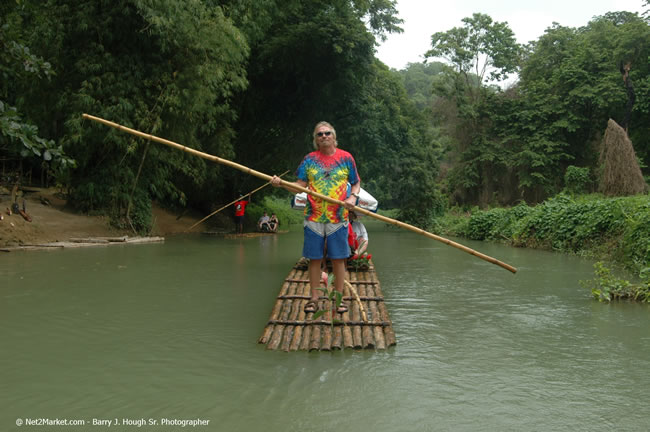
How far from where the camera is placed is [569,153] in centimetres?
2189

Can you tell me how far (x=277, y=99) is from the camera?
1769 cm

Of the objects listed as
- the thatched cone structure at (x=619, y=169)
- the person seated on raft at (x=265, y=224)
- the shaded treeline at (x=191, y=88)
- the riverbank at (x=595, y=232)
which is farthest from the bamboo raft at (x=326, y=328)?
the thatched cone structure at (x=619, y=169)

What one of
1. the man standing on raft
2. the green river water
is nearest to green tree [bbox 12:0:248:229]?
the green river water

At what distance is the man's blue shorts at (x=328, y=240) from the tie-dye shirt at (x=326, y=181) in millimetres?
55

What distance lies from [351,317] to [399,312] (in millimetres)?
986

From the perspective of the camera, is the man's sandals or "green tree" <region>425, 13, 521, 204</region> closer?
the man's sandals

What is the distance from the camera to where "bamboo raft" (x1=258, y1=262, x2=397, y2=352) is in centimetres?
366

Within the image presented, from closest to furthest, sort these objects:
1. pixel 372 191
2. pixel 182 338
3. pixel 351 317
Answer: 1. pixel 182 338
2. pixel 351 317
3. pixel 372 191

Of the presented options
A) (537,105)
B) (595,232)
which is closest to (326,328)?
(595,232)

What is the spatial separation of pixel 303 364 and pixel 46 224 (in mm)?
9480

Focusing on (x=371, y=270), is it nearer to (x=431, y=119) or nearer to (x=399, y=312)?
(x=399, y=312)

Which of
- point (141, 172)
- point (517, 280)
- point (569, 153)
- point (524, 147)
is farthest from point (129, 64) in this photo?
point (569, 153)

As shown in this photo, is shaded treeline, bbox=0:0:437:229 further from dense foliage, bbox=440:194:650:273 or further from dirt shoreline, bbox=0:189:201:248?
dense foliage, bbox=440:194:650:273

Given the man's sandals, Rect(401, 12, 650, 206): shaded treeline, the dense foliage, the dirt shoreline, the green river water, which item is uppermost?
Rect(401, 12, 650, 206): shaded treeline
